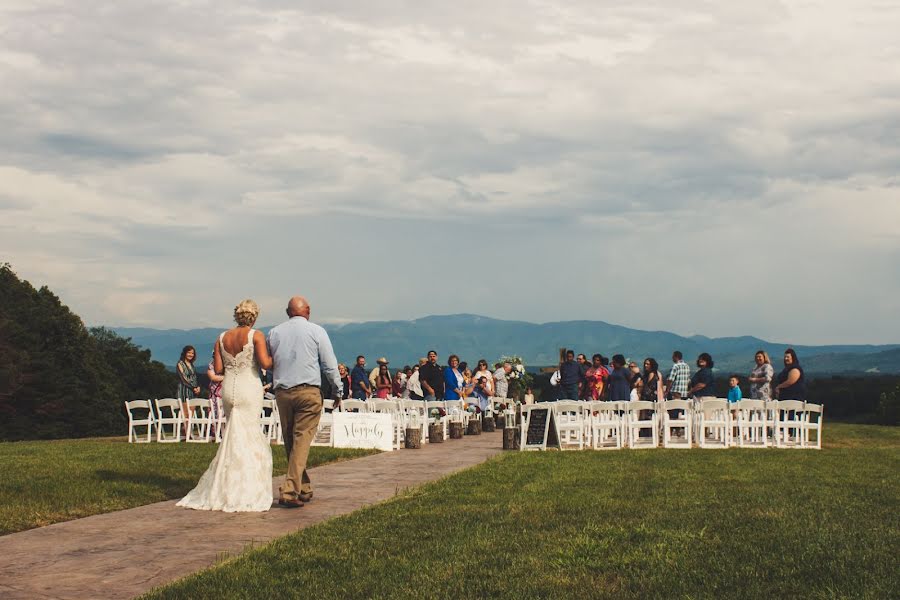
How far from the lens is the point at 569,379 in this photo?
24.8 m

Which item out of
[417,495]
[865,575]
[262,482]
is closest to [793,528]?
[865,575]

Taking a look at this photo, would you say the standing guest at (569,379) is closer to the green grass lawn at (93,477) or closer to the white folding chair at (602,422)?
the white folding chair at (602,422)

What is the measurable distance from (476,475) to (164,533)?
19.2 feet

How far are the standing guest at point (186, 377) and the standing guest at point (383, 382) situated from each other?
203 inches

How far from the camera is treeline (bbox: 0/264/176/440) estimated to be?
5797 cm

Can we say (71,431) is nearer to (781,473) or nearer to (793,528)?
(781,473)

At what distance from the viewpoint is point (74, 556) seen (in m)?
7.72

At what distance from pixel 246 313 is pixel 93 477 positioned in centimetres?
391

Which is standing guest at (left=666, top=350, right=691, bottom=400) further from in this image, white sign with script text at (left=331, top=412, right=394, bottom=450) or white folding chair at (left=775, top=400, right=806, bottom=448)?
white sign with script text at (left=331, top=412, right=394, bottom=450)

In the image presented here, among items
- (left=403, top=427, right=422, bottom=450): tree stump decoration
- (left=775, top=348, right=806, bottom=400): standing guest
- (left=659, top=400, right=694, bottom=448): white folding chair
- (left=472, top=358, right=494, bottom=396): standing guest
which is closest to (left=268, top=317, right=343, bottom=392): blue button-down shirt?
(left=403, top=427, right=422, bottom=450): tree stump decoration

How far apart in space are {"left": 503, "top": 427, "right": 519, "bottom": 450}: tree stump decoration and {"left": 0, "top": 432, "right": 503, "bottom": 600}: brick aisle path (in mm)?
7571

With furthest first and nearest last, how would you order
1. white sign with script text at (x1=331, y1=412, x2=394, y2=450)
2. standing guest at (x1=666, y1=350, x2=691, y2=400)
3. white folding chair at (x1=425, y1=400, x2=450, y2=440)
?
white folding chair at (x1=425, y1=400, x2=450, y2=440), standing guest at (x1=666, y1=350, x2=691, y2=400), white sign with script text at (x1=331, y1=412, x2=394, y2=450)

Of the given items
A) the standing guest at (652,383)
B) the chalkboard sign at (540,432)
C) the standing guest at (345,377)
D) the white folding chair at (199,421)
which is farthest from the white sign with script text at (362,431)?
the standing guest at (652,383)

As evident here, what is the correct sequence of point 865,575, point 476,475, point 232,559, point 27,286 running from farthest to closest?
point 27,286, point 476,475, point 232,559, point 865,575
